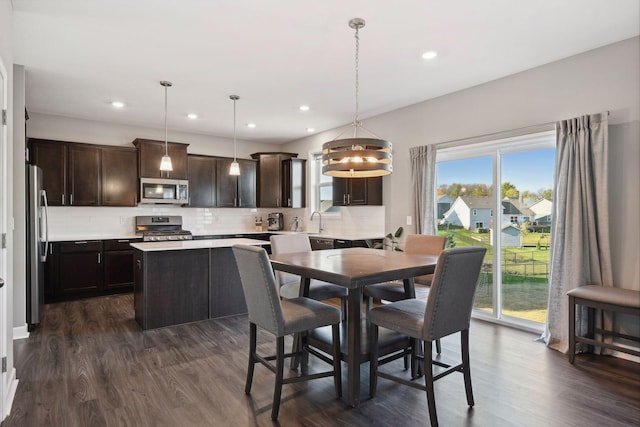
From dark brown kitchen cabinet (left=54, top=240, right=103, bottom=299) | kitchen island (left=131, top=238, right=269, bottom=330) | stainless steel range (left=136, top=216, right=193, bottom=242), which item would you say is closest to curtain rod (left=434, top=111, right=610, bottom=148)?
kitchen island (left=131, top=238, right=269, bottom=330)

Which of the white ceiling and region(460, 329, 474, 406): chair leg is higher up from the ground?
the white ceiling

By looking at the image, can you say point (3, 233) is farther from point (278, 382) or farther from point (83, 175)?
point (83, 175)

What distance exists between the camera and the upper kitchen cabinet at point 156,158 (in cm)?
602

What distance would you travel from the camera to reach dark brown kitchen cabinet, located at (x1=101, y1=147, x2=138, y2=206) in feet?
19.1

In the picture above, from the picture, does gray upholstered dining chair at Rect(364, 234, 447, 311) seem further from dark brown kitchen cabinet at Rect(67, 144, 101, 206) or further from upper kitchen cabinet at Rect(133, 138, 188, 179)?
dark brown kitchen cabinet at Rect(67, 144, 101, 206)

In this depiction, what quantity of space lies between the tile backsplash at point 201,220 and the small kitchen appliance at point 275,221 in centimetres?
15

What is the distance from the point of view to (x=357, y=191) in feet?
18.8

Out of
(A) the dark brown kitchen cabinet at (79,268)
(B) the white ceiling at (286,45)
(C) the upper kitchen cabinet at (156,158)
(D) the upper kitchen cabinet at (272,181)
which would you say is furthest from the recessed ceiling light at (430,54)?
(A) the dark brown kitchen cabinet at (79,268)

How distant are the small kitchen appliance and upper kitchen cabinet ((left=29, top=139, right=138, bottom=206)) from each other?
8.20 ft

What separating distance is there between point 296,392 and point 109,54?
335 cm

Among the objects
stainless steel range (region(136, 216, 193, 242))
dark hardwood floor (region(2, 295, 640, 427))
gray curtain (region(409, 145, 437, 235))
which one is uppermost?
gray curtain (region(409, 145, 437, 235))

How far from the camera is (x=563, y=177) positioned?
11.3 feet

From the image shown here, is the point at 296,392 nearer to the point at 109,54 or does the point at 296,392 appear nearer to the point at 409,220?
the point at 409,220

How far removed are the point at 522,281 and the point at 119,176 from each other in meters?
5.77
